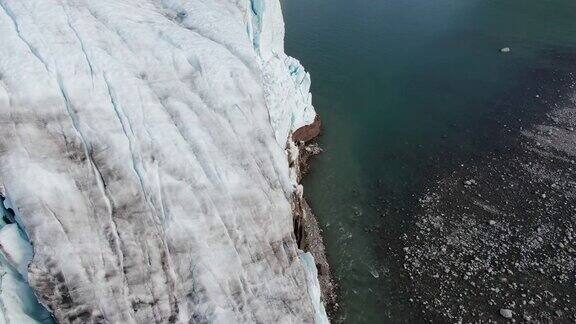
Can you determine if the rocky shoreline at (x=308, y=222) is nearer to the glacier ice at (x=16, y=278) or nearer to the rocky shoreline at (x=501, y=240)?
the rocky shoreline at (x=501, y=240)

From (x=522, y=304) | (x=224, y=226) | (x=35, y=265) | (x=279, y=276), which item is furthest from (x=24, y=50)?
(x=522, y=304)

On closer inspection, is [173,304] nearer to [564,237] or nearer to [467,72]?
[564,237]

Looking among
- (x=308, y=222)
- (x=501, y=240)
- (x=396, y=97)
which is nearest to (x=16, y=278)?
(x=308, y=222)

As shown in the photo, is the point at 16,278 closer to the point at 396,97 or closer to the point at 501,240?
the point at 501,240

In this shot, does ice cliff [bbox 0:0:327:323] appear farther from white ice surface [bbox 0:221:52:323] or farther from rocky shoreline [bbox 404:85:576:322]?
rocky shoreline [bbox 404:85:576:322]

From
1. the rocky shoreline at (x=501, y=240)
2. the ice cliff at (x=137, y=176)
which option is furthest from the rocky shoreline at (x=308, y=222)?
the rocky shoreline at (x=501, y=240)

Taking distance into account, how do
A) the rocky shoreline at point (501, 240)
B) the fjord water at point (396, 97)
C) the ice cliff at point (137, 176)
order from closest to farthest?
the ice cliff at point (137, 176) < the rocky shoreline at point (501, 240) < the fjord water at point (396, 97)
